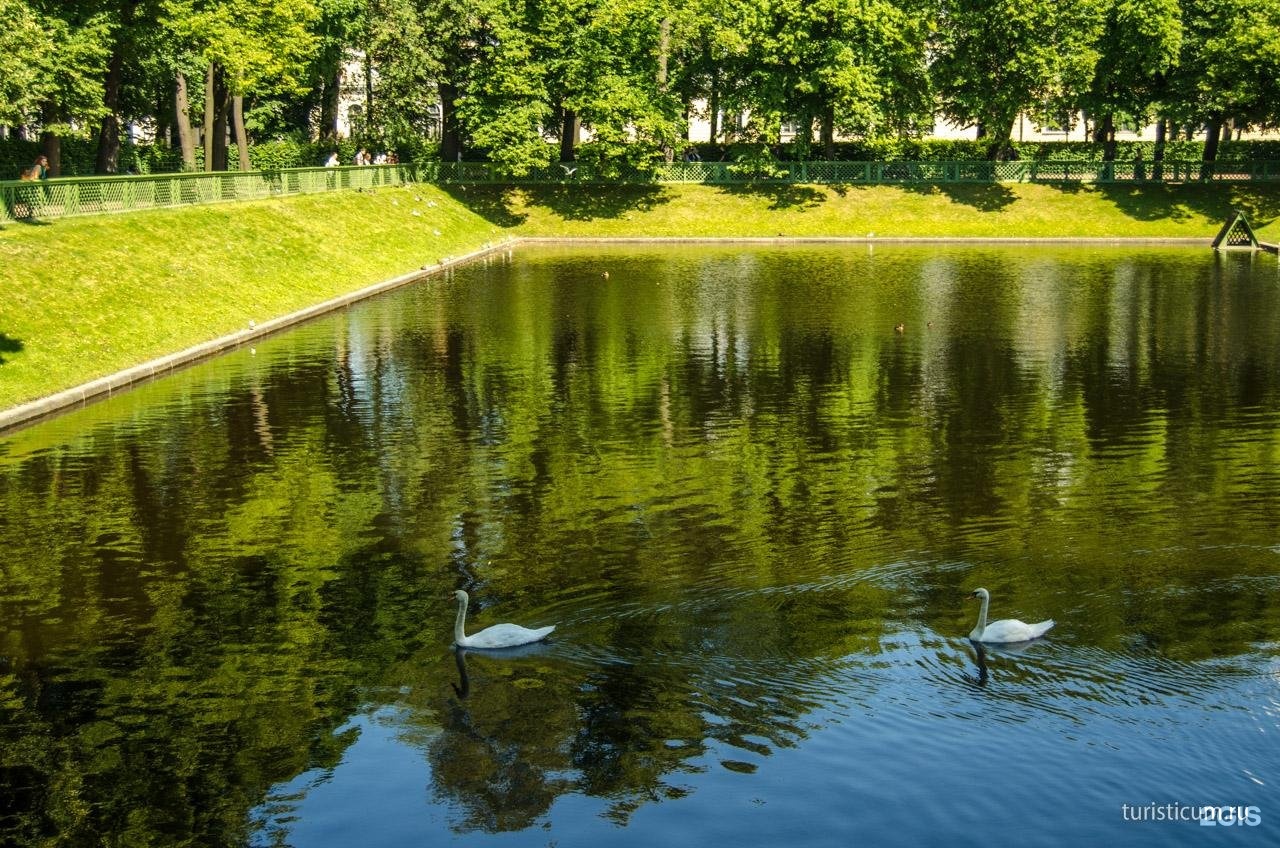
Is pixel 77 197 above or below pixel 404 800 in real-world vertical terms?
above

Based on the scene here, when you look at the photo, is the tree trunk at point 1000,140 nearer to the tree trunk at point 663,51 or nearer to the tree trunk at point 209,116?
the tree trunk at point 663,51

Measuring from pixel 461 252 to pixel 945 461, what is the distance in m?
46.1

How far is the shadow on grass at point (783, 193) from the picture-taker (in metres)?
81.3

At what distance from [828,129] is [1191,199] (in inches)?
905

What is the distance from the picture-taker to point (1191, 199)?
7831cm

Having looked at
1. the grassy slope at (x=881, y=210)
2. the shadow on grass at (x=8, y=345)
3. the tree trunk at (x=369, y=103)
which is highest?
the tree trunk at (x=369, y=103)

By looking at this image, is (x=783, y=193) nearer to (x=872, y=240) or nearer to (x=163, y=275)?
(x=872, y=240)

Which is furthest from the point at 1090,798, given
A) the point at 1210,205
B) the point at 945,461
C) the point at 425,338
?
the point at 1210,205

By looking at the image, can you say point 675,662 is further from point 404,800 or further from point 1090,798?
point 1090,798

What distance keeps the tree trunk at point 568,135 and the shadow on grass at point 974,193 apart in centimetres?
2296

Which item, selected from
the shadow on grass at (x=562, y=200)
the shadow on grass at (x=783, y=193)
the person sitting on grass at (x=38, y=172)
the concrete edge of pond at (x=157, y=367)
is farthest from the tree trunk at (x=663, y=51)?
the person sitting on grass at (x=38, y=172)

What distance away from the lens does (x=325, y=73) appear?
8350cm

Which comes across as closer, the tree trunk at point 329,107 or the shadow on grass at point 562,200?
the shadow on grass at point 562,200

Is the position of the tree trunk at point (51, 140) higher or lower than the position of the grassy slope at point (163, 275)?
higher
